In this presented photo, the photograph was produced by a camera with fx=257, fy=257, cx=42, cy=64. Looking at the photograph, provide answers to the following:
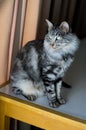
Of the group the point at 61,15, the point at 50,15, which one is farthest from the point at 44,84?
the point at 61,15

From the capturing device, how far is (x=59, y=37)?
92 cm

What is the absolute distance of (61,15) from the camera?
4.95 feet

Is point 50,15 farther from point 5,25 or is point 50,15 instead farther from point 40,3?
point 5,25

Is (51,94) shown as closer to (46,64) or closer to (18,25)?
(46,64)

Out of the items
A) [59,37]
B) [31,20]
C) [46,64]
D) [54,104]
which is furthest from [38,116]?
[31,20]

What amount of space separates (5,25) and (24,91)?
0.90ft

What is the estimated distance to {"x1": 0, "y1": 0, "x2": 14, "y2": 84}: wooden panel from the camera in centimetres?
93

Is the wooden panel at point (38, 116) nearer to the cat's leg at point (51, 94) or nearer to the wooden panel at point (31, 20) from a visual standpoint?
the cat's leg at point (51, 94)

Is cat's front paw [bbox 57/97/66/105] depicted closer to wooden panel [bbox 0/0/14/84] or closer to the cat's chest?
the cat's chest

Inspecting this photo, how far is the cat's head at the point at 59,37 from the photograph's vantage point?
923mm

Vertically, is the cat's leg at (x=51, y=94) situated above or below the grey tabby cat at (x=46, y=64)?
below

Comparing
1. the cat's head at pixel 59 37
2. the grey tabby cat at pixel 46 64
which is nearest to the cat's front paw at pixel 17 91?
the grey tabby cat at pixel 46 64

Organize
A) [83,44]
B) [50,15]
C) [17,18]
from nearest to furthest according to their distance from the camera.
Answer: [17,18] < [50,15] < [83,44]

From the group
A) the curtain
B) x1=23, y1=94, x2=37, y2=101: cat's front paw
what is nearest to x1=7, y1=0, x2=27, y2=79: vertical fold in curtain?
the curtain
